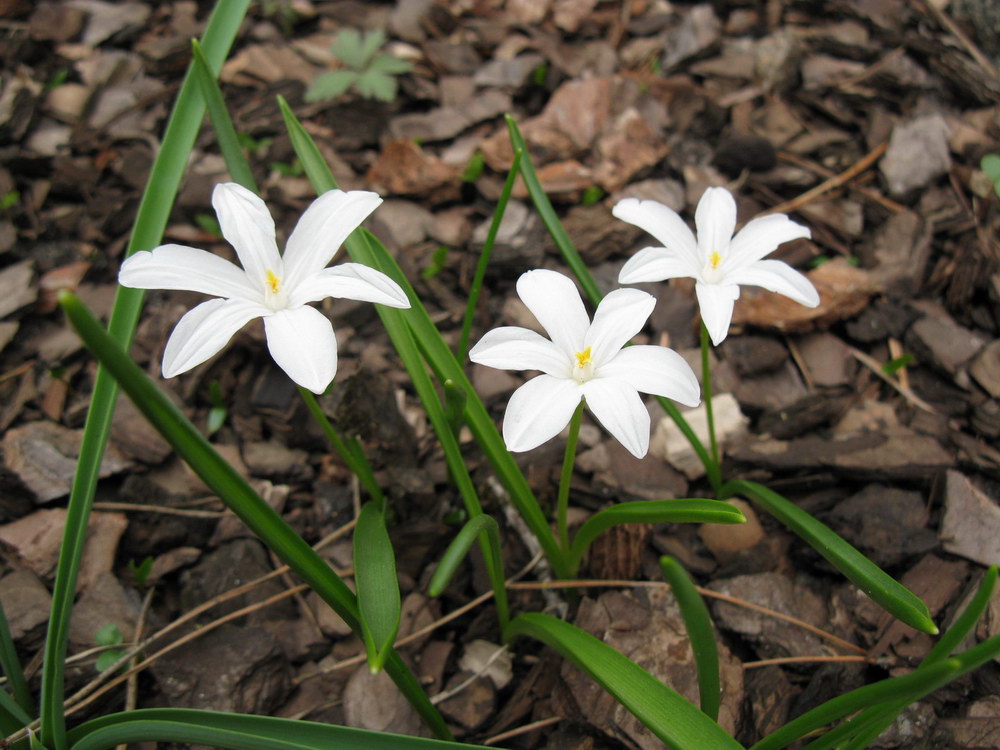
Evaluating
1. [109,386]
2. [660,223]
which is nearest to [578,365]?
[660,223]

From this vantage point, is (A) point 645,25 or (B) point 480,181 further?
(A) point 645,25

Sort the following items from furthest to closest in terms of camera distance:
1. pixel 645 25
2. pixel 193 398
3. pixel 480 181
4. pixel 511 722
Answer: pixel 645 25 → pixel 480 181 → pixel 193 398 → pixel 511 722

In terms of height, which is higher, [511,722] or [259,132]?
[259,132]

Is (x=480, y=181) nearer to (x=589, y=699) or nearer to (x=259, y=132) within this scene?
(x=259, y=132)

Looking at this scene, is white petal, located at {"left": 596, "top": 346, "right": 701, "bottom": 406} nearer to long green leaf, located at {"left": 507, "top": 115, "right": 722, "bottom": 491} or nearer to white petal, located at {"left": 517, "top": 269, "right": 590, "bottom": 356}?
white petal, located at {"left": 517, "top": 269, "right": 590, "bottom": 356}

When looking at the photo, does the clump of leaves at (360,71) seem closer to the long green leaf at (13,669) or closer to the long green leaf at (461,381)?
the long green leaf at (461,381)

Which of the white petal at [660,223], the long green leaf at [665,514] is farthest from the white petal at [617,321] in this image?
the long green leaf at [665,514]

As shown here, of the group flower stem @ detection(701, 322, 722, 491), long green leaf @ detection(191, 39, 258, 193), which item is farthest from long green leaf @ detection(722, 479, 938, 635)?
long green leaf @ detection(191, 39, 258, 193)

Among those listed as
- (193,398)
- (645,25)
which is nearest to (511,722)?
(193,398)
